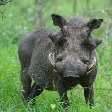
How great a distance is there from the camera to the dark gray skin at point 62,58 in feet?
20.8

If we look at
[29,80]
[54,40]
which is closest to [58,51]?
[54,40]

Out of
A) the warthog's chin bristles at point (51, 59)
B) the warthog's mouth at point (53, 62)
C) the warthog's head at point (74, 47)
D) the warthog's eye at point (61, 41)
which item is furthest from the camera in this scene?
the warthog's chin bristles at point (51, 59)

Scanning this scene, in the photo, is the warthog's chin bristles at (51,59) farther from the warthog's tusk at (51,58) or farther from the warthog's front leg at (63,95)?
the warthog's front leg at (63,95)

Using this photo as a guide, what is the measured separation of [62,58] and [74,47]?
0.20 meters

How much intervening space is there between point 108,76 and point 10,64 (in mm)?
1612

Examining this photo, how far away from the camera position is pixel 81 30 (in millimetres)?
6707

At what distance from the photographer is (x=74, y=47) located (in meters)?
6.45

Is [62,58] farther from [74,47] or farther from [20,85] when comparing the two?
[20,85]

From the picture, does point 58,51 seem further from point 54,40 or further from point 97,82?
point 97,82

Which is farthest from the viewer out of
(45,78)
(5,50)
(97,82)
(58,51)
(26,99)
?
(5,50)

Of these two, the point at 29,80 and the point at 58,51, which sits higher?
the point at 58,51

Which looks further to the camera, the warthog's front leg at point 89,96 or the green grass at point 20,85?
the warthog's front leg at point 89,96

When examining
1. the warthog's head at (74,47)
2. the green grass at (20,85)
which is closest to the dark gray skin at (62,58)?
the warthog's head at (74,47)

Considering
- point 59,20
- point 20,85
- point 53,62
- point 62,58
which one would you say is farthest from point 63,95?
point 20,85
